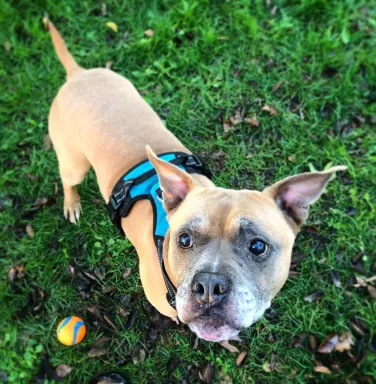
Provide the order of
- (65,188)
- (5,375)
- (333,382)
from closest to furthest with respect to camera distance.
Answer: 1. (333,382)
2. (5,375)
3. (65,188)

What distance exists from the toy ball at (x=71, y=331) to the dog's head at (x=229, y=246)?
1.79 metres

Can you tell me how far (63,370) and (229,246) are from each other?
2.73 m

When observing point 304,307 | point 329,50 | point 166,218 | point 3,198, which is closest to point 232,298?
point 166,218

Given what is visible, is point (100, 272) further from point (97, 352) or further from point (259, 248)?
point (259, 248)

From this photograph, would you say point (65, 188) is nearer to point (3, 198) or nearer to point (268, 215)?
point (3, 198)

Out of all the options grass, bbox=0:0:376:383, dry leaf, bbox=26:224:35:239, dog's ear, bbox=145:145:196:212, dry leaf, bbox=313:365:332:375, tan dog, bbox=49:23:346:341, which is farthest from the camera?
dry leaf, bbox=26:224:35:239

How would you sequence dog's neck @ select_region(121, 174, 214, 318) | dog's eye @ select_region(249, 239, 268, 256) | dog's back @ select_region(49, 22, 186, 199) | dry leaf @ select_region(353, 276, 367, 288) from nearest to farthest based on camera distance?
dog's eye @ select_region(249, 239, 268, 256)
dog's neck @ select_region(121, 174, 214, 318)
dog's back @ select_region(49, 22, 186, 199)
dry leaf @ select_region(353, 276, 367, 288)

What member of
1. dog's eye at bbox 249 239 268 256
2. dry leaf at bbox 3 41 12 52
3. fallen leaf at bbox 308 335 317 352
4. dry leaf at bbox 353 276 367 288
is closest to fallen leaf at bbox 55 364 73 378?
fallen leaf at bbox 308 335 317 352

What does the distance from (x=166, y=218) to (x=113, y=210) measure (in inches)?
23.3

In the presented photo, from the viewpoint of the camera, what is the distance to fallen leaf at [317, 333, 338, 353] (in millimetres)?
4018

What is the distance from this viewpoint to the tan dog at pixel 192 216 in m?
2.43

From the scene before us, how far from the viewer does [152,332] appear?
4160mm

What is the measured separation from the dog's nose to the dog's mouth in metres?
0.14

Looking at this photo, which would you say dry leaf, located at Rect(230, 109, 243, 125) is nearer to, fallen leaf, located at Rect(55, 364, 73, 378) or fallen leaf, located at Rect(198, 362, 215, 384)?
fallen leaf, located at Rect(198, 362, 215, 384)
